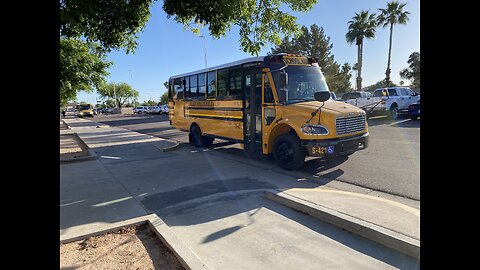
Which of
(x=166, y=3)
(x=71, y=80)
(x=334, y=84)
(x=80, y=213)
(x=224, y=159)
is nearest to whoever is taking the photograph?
(x=166, y=3)

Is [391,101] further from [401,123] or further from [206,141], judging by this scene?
[206,141]

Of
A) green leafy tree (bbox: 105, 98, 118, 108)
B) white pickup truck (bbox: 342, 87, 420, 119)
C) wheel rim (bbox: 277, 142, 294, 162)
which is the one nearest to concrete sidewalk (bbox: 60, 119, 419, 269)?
wheel rim (bbox: 277, 142, 294, 162)

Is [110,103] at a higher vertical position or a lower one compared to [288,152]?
higher

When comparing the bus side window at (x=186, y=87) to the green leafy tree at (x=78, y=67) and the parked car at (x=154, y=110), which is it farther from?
the parked car at (x=154, y=110)

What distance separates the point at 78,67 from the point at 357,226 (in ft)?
37.5

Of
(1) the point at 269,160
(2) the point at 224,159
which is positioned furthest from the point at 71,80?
(1) the point at 269,160

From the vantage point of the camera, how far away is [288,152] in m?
7.82

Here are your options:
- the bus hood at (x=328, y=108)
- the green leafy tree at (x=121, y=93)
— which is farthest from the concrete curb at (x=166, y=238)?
the green leafy tree at (x=121, y=93)

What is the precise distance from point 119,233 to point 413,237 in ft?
12.1

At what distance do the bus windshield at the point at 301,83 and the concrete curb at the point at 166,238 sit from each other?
489 cm

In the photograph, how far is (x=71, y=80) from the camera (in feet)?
38.4

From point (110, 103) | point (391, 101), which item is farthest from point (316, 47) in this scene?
point (110, 103)

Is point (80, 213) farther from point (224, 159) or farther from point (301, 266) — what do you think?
point (224, 159)

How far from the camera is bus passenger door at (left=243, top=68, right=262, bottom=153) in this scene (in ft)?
28.7
